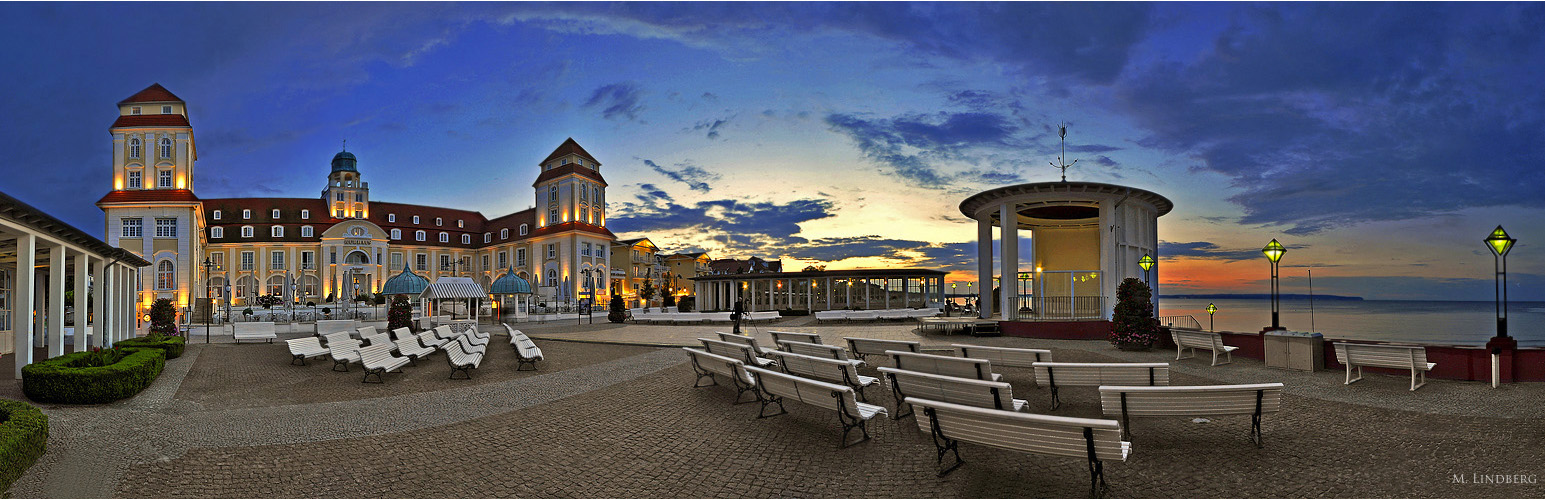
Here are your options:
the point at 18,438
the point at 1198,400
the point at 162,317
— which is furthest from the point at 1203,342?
the point at 162,317

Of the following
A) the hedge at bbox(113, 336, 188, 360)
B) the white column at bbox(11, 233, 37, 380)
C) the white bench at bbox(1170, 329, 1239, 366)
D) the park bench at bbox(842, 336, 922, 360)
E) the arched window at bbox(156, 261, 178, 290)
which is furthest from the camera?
the arched window at bbox(156, 261, 178, 290)

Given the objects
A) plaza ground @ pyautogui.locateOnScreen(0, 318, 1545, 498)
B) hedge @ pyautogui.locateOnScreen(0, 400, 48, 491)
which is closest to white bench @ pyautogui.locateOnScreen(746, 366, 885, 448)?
plaza ground @ pyautogui.locateOnScreen(0, 318, 1545, 498)

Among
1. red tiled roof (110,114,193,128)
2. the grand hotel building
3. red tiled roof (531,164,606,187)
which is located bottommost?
the grand hotel building

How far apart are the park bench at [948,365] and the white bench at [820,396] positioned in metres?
1.42

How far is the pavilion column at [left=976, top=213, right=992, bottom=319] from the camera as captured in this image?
73.9 ft

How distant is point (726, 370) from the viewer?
28.4ft

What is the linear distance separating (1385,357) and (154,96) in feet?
197

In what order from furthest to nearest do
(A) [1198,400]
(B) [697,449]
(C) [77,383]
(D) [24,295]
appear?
1. (D) [24,295]
2. (C) [77,383]
3. (B) [697,449]
4. (A) [1198,400]

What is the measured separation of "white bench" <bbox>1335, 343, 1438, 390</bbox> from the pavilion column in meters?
12.6

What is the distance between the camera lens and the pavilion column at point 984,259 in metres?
22.5

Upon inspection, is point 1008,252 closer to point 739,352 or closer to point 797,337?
point 797,337

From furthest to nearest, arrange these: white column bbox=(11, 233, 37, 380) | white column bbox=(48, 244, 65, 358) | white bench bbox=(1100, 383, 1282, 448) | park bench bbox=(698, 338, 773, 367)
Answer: white column bbox=(48, 244, 65, 358), white column bbox=(11, 233, 37, 380), park bench bbox=(698, 338, 773, 367), white bench bbox=(1100, 383, 1282, 448)

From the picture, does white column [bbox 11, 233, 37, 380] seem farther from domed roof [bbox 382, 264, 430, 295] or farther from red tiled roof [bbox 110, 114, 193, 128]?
red tiled roof [bbox 110, 114, 193, 128]

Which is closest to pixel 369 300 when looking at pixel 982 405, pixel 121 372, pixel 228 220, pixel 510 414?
pixel 228 220
